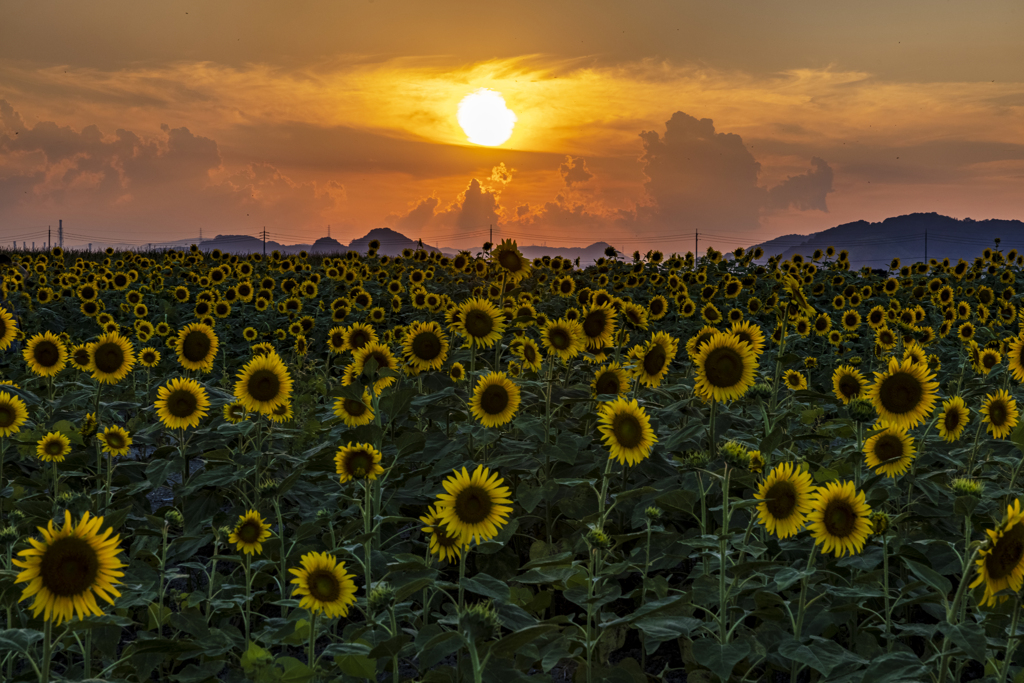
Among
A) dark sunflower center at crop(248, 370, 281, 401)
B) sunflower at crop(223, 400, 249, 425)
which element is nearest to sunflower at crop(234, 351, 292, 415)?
dark sunflower center at crop(248, 370, 281, 401)

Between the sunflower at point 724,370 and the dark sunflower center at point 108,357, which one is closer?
the sunflower at point 724,370

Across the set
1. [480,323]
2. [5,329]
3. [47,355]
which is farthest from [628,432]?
[5,329]

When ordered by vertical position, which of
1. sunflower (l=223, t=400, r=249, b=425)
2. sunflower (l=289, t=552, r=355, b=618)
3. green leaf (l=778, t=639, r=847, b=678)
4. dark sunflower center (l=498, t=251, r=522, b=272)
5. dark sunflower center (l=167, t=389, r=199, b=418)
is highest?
dark sunflower center (l=498, t=251, r=522, b=272)

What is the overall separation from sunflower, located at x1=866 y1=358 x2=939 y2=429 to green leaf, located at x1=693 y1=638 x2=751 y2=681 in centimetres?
185

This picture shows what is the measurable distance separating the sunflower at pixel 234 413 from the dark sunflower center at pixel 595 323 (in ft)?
7.21

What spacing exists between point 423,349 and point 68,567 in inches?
106

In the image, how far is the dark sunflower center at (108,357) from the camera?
16.0 ft

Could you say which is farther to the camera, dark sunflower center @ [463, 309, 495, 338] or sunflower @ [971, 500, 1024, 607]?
dark sunflower center @ [463, 309, 495, 338]

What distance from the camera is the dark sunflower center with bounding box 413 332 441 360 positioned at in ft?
15.6

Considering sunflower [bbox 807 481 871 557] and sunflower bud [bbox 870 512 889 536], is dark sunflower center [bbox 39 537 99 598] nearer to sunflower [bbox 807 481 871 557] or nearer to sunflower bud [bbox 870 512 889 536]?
sunflower [bbox 807 481 871 557]

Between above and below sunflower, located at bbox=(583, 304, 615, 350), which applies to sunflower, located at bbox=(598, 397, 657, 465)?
below

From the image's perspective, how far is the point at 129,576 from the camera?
10.6 ft

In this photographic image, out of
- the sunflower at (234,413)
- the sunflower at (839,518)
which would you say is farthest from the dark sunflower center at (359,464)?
the sunflower at (839,518)

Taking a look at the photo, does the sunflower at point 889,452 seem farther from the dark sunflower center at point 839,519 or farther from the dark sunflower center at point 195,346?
the dark sunflower center at point 195,346
